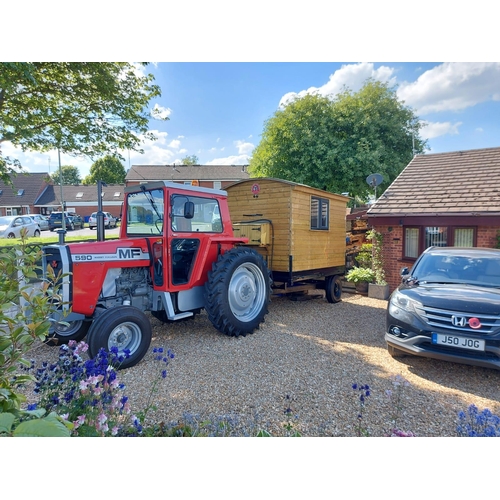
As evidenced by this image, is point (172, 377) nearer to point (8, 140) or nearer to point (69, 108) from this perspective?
point (8, 140)

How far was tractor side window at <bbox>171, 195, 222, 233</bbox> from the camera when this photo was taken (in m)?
4.83

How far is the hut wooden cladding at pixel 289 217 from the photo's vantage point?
6.57 m

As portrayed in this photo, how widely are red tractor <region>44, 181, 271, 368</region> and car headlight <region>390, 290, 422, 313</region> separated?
2248mm

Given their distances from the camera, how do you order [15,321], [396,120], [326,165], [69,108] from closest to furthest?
1. [15,321]
2. [69,108]
3. [326,165]
4. [396,120]

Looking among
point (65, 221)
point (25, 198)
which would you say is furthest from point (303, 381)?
point (25, 198)

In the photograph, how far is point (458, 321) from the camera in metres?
3.71

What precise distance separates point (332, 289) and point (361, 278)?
153 centimetres

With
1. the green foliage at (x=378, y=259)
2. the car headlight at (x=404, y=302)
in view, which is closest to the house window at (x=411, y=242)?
the green foliage at (x=378, y=259)

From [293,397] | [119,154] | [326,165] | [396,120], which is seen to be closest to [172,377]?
[293,397]

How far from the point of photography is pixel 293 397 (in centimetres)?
331

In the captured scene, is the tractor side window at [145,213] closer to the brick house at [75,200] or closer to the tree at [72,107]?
the tree at [72,107]

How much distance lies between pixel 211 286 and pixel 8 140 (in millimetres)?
5151

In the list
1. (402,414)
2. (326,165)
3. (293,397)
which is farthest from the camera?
(326,165)

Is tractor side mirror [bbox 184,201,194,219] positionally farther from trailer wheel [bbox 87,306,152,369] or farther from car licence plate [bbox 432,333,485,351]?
car licence plate [bbox 432,333,485,351]
